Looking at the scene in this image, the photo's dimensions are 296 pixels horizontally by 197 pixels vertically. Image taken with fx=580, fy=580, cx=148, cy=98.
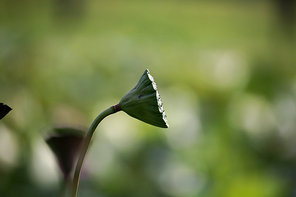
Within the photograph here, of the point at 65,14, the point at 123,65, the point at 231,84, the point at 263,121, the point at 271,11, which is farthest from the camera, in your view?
the point at 271,11

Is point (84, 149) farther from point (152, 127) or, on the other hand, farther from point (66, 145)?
point (152, 127)

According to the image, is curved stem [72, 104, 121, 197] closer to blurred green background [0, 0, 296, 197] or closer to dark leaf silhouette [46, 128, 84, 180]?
dark leaf silhouette [46, 128, 84, 180]

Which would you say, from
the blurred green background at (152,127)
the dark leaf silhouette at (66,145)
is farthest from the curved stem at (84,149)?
the blurred green background at (152,127)

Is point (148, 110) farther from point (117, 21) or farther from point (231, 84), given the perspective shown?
point (117, 21)

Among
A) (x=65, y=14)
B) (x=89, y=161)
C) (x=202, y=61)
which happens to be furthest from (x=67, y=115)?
(x=65, y=14)

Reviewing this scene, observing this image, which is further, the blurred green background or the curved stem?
the blurred green background

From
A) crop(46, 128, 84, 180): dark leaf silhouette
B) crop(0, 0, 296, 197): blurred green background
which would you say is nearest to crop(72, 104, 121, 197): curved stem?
crop(46, 128, 84, 180): dark leaf silhouette

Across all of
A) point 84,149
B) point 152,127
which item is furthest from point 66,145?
point 152,127

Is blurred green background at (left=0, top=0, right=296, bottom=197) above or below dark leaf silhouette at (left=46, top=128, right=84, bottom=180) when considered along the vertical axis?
above
